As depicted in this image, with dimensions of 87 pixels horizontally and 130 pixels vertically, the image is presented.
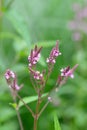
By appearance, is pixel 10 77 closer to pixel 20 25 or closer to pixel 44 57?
pixel 20 25

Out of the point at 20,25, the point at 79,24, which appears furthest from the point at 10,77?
the point at 79,24

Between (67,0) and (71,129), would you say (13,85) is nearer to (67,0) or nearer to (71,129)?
(71,129)

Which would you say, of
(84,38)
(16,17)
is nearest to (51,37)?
(84,38)

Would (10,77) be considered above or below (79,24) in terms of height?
above

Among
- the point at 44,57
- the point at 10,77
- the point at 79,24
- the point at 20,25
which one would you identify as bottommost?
the point at 44,57

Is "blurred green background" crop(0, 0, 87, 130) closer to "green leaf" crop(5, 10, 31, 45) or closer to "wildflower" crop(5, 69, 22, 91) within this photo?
"green leaf" crop(5, 10, 31, 45)

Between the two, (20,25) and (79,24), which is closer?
(20,25)

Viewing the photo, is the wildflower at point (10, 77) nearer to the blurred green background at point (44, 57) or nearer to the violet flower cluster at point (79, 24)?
the blurred green background at point (44, 57)

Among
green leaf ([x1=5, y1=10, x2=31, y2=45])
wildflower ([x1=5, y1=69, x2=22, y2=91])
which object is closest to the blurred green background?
green leaf ([x1=5, y1=10, x2=31, y2=45])
